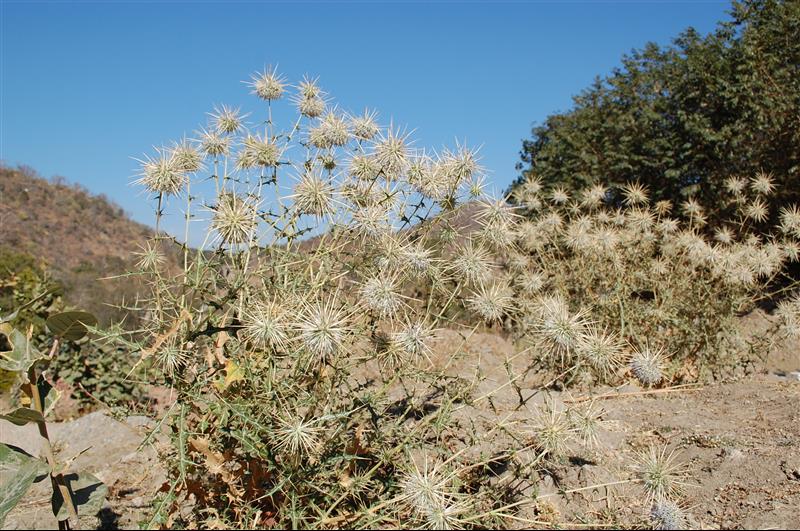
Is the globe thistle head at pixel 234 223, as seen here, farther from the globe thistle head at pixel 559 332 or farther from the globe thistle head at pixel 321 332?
the globe thistle head at pixel 559 332

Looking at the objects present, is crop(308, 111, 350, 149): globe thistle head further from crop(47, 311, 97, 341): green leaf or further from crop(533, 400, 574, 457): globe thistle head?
crop(533, 400, 574, 457): globe thistle head

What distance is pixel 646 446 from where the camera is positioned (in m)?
4.11

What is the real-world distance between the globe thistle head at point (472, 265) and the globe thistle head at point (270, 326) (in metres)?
0.95

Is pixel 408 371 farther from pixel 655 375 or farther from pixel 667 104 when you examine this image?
pixel 667 104

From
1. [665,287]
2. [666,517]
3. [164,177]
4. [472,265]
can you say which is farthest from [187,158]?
[665,287]

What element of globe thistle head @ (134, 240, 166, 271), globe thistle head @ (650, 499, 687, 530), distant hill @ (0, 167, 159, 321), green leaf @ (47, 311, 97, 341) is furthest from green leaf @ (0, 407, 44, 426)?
distant hill @ (0, 167, 159, 321)

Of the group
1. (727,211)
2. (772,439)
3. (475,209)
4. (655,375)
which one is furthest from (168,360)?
(727,211)

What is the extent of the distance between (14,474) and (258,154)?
1832mm

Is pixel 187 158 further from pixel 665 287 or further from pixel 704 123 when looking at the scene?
pixel 704 123

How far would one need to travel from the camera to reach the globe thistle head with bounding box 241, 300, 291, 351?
247 centimetres

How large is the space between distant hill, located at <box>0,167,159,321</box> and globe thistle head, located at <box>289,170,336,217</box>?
1824 cm

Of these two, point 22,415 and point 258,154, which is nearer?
point 22,415

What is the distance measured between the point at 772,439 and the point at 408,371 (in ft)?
8.97

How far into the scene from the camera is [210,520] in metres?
2.75
